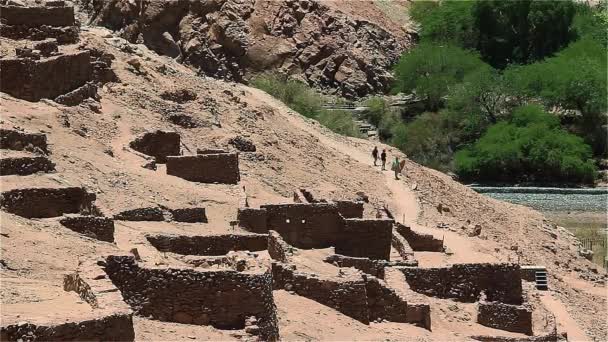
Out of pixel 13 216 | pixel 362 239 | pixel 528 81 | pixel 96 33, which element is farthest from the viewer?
pixel 528 81

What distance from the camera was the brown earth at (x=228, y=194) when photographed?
17.4 m

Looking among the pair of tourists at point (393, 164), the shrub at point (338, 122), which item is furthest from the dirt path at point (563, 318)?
the shrub at point (338, 122)

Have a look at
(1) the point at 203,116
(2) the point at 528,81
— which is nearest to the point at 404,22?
(2) the point at 528,81

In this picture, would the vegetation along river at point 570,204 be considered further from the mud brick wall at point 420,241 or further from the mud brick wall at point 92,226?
the mud brick wall at point 92,226

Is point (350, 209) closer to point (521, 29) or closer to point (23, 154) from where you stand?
point (23, 154)

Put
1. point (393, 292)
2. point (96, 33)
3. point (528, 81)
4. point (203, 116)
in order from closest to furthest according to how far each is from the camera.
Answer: point (393, 292), point (203, 116), point (96, 33), point (528, 81)

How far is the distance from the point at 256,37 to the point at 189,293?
50134mm

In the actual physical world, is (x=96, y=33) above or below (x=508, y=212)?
above

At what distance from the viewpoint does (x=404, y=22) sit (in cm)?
7456

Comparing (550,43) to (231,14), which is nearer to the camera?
(231,14)

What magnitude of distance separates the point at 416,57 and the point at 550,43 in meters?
9.56

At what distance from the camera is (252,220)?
2370cm

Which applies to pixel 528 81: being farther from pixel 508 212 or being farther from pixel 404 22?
pixel 508 212

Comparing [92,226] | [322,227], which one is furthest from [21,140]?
[322,227]
